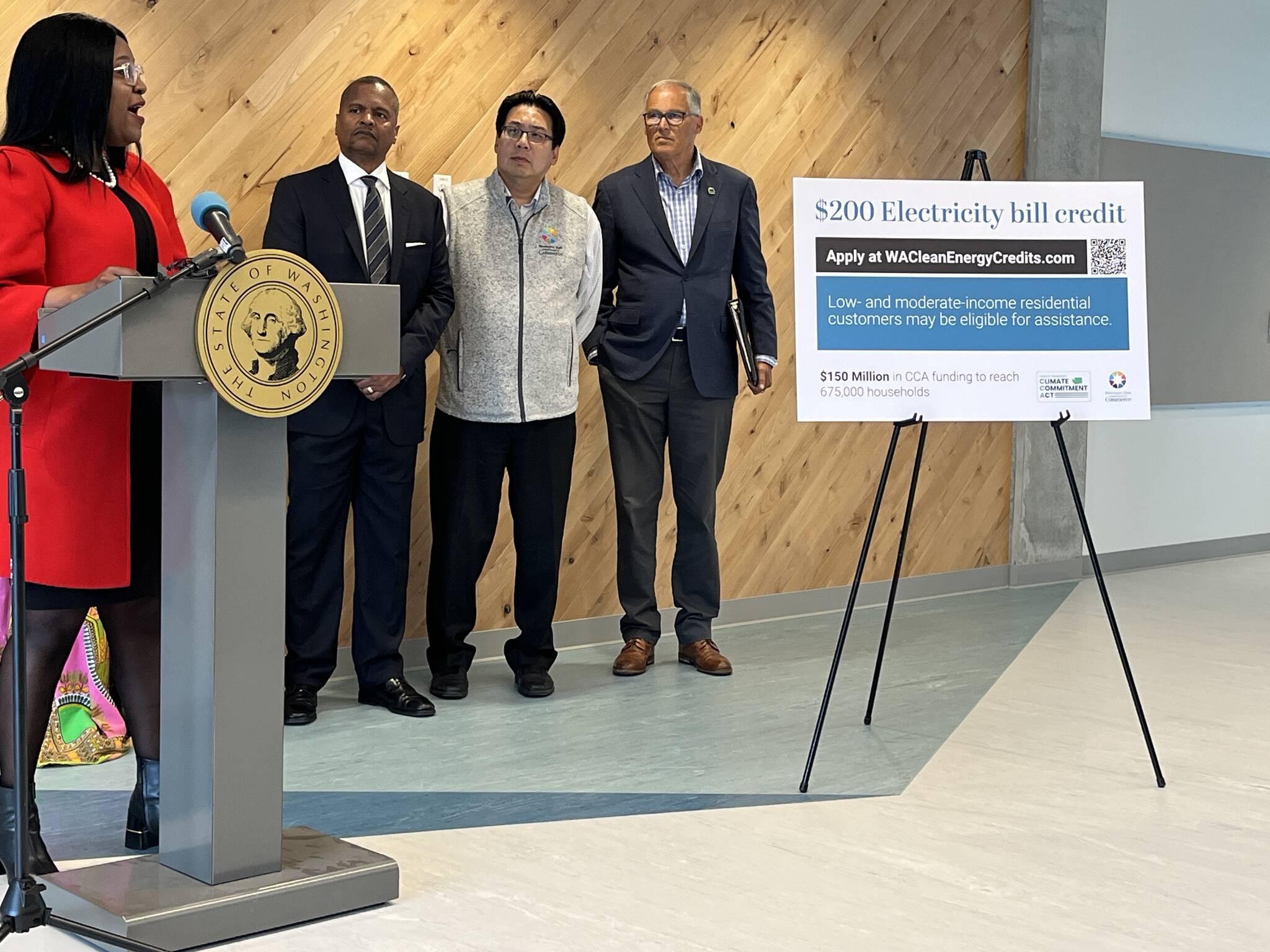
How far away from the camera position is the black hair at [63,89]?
253 centimetres

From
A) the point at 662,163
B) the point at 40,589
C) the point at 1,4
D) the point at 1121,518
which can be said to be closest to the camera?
the point at 40,589

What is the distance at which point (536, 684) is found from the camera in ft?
14.0

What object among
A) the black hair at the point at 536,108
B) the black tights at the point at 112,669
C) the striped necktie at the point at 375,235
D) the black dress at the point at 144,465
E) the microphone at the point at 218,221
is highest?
the black hair at the point at 536,108

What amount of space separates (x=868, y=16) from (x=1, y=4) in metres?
3.37

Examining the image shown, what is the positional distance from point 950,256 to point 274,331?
185cm

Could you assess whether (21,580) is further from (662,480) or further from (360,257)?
(662,480)

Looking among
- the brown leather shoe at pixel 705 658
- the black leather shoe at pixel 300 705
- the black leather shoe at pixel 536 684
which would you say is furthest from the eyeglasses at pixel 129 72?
the brown leather shoe at pixel 705 658

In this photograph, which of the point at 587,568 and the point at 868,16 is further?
the point at 868,16

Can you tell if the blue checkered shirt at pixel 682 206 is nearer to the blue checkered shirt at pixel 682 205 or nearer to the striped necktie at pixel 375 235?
the blue checkered shirt at pixel 682 205

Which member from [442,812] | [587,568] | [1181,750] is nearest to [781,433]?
[587,568]

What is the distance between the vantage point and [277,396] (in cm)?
228

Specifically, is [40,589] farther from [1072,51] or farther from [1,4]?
[1072,51]

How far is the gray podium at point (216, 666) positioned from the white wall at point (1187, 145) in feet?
16.9

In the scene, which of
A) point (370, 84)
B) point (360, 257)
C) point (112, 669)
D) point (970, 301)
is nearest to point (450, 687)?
point (360, 257)
